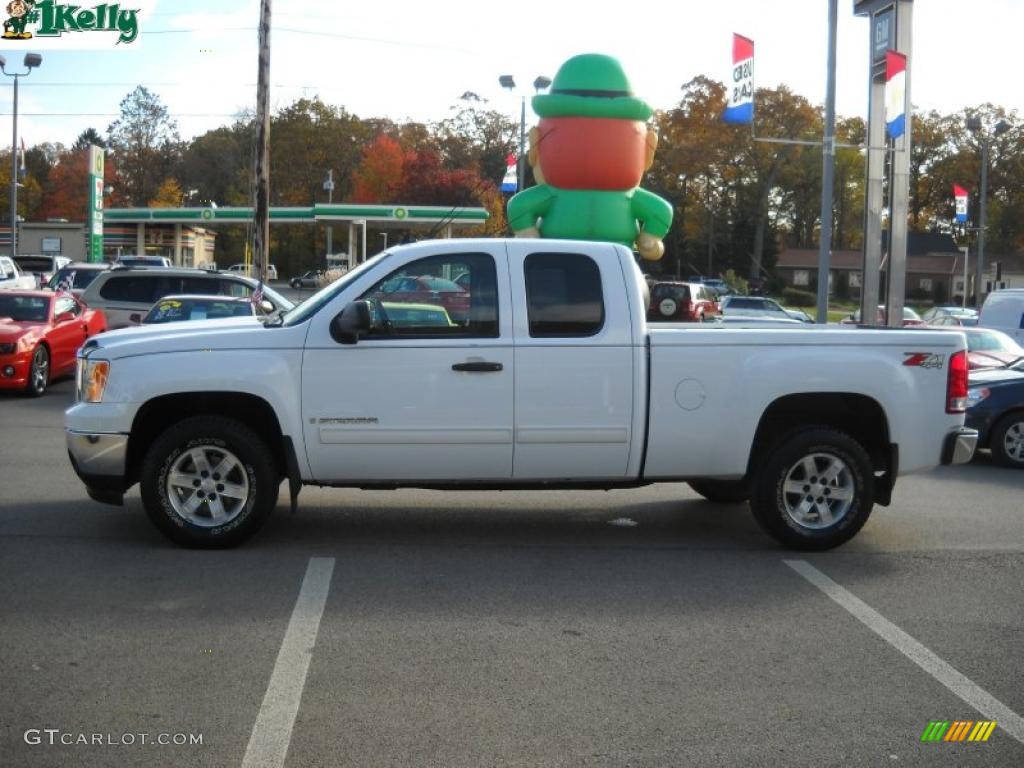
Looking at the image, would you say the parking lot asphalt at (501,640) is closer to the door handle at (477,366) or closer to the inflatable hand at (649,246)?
the door handle at (477,366)

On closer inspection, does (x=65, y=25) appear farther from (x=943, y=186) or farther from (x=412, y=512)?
(x=943, y=186)

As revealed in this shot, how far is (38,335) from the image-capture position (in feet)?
55.7

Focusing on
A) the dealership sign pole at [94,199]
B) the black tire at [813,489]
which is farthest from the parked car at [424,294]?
the dealership sign pole at [94,199]

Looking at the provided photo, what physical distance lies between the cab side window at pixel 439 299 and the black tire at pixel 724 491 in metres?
2.67

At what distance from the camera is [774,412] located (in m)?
7.95

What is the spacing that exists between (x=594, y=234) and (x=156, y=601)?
57.1 feet

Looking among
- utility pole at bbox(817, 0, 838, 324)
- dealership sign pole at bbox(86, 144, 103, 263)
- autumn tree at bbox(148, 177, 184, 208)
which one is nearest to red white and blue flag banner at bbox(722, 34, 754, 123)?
utility pole at bbox(817, 0, 838, 324)

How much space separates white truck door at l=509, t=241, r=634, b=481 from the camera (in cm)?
755

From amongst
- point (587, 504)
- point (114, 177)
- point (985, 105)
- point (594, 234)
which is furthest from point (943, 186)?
point (587, 504)

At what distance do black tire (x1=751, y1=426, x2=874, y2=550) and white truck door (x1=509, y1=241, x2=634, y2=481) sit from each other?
104 cm

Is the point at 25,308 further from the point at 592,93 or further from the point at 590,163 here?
the point at 592,93

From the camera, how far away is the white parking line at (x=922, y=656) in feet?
16.4

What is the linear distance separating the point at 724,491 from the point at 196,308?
1000 centimetres

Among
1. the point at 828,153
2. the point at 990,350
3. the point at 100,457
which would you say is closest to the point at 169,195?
the point at 828,153
